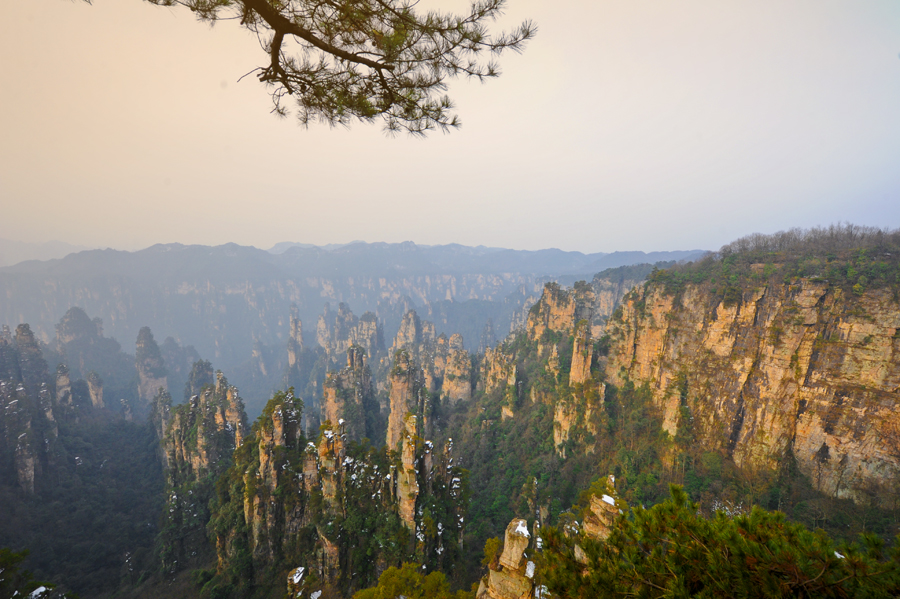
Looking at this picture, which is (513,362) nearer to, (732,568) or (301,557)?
(301,557)

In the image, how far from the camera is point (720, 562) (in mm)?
3383

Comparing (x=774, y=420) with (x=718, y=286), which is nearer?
(x=774, y=420)

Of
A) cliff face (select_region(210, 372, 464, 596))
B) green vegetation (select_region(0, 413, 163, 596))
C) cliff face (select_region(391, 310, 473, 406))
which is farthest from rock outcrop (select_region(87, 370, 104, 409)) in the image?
cliff face (select_region(210, 372, 464, 596))

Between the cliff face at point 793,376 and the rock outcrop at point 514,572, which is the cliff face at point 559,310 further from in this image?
the rock outcrop at point 514,572

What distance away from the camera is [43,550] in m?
27.3

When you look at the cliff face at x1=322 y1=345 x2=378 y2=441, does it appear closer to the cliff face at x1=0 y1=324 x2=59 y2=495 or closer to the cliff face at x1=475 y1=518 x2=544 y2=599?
the cliff face at x1=0 y1=324 x2=59 y2=495

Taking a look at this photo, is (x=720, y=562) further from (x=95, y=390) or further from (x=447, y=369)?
(x=95, y=390)

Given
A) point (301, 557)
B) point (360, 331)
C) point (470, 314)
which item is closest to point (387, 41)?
point (301, 557)

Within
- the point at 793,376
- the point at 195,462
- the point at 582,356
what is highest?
the point at 793,376

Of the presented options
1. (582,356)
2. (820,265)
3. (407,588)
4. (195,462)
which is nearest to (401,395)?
(195,462)

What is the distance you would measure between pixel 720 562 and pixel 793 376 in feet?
87.7

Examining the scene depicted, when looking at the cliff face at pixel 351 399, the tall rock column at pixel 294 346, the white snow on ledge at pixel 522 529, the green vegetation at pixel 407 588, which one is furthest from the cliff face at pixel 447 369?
the tall rock column at pixel 294 346

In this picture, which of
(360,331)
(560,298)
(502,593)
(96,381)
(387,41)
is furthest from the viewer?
(360,331)

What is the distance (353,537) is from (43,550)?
28.5m
